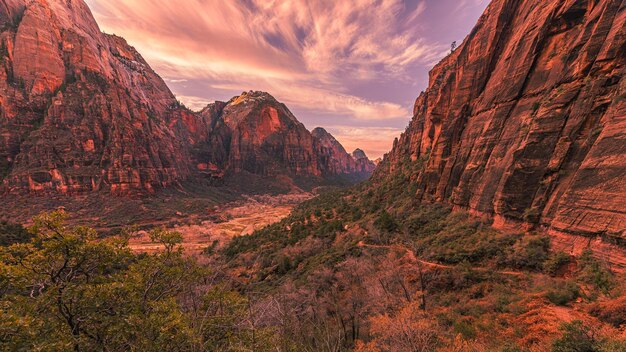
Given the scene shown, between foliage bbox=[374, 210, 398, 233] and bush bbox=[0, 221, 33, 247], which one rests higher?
foliage bbox=[374, 210, 398, 233]

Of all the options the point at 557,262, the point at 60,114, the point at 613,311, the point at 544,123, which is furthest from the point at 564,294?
the point at 60,114

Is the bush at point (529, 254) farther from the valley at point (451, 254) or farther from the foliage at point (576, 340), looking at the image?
the foliage at point (576, 340)

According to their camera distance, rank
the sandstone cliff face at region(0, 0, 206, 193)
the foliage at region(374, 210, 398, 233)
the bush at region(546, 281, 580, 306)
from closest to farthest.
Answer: the bush at region(546, 281, 580, 306)
the foliage at region(374, 210, 398, 233)
the sandstone cliff face at region(0, 0, 206, 193)

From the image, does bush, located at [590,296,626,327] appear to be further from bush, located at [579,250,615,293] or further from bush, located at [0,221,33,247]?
bush, located at [0,221,33,247]

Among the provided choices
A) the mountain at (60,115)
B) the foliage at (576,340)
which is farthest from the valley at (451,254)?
the mountain at (60,115)

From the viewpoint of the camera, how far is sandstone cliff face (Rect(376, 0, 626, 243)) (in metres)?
18.4

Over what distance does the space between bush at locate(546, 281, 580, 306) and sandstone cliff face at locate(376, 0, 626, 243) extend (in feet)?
14.8

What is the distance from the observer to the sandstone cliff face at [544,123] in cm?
1836

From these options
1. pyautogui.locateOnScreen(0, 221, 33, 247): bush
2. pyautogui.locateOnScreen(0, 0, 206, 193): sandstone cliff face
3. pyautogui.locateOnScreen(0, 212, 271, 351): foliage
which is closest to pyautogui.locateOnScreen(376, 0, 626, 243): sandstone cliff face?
pyautogui.locateOnScreen(0, 212, 271, 351): foliage

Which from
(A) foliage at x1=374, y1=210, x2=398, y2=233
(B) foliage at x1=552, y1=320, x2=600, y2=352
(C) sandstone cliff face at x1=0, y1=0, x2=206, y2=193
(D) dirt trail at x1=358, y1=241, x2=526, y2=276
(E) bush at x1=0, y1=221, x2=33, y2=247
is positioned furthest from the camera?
(C) sandstone cliff face at x1=0, y1=0, x2=206, y2=193

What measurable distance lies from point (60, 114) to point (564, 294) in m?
158

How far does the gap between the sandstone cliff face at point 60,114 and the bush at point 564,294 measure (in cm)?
13486

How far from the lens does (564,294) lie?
1505 centimetres

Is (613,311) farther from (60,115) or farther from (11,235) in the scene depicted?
(60,115)
